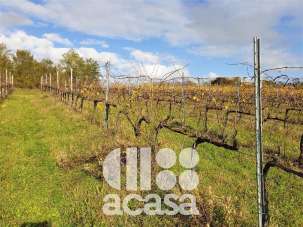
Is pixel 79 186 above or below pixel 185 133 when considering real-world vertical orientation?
below

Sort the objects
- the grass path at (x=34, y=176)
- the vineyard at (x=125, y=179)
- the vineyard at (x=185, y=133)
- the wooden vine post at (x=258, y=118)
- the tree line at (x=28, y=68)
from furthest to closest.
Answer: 1. the tree line at (x=28, y=68)
2. the vineyard at (x=185, y=133)
3. the grass path at (x=34, y=176)
4. the vineyard at (x=125, y=179)
5. the wooden vine post at (x=258, y=118)

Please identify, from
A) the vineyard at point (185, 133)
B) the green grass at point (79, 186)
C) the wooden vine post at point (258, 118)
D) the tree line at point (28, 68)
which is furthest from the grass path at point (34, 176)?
the tree line at point (28, 68)

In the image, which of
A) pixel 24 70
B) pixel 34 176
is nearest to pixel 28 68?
pixel 24 70

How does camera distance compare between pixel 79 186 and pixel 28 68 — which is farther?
pixel 28 68

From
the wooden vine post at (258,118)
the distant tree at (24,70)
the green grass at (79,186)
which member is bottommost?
the green grass at (79,186)

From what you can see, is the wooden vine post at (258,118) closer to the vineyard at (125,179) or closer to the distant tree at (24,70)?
the vineyard at (125,179)

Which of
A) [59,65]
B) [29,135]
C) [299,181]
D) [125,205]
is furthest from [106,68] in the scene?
[59,65]

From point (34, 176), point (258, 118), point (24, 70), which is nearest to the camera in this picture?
point (258, 118)

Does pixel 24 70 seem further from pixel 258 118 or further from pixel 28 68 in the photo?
pixel 258 118

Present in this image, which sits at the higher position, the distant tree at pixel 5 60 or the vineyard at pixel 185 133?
the distant tree at pixel 5 60

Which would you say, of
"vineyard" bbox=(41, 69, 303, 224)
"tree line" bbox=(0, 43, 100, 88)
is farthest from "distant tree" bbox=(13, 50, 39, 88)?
"vineyard" bbox=(41, 69, 303, 224)

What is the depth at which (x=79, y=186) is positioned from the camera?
6387mm

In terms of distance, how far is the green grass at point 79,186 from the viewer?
512 cm

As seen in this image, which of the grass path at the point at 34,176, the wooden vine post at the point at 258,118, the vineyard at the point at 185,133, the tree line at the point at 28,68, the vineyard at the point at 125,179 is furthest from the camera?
the tree line at the point at 28,68
